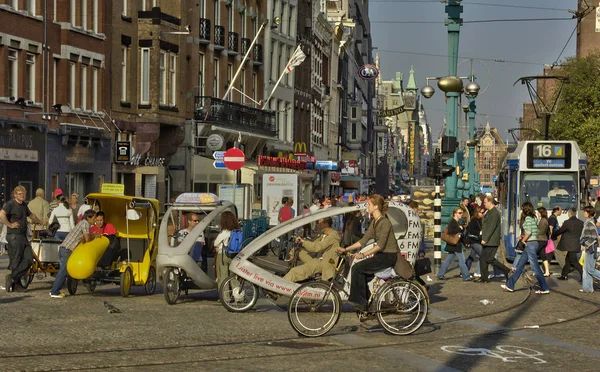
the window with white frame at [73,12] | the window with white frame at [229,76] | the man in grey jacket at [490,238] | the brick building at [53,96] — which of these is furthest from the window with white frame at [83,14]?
the man in grey jacket at [490,238]

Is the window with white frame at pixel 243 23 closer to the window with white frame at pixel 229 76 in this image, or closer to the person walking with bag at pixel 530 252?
the window with white frame at pixel 229 76

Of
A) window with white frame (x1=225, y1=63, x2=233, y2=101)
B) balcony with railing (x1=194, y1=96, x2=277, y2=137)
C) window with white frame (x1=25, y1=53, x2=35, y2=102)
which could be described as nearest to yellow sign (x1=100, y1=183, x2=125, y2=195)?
window with white frame (x1=25, y1=53, x2=35, y2=102)

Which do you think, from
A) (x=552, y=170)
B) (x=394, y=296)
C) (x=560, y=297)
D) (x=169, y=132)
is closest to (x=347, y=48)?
(x=169, y=132)

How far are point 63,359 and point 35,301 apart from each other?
684 cm

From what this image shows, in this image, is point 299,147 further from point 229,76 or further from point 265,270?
point 265,270

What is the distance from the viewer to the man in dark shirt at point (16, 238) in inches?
827

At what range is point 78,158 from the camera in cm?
4241

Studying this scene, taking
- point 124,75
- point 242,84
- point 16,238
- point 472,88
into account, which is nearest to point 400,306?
point 16,238

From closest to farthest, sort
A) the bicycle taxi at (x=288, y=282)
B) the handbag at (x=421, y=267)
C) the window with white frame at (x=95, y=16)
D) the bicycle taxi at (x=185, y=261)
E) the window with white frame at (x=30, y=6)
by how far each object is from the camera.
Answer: the bicycle taxi at (x=288, y=282) → the handbag at (x=421, y=267) → the bicycle taxi at (x=185, y=261) → the window with white frame at (x=30, y=6) → the window with white frame at (x=95, y=16)

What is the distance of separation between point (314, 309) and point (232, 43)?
136ft

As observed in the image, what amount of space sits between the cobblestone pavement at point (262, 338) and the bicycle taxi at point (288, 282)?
11.8 inches

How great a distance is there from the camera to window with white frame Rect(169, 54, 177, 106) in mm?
48344

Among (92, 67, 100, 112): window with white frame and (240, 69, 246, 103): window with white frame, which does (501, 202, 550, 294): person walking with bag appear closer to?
(92, 67, 100, 112): window with white frame

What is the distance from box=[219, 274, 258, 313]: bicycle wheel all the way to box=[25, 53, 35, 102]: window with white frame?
71.6 feet
